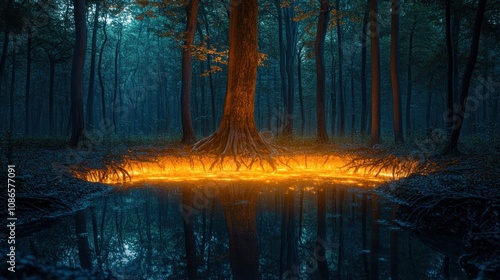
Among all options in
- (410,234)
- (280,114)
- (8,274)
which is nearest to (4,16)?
(8,274)

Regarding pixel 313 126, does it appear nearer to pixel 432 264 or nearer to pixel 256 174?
pixel 256 174

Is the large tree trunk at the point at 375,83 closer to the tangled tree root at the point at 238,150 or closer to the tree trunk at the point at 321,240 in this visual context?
the tangled tree root at the point at 238,150

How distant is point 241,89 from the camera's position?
1338cm

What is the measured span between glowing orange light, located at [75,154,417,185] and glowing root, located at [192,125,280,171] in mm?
51

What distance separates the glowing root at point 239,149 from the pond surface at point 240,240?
4.03 meters

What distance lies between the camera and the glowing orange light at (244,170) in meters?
9.95

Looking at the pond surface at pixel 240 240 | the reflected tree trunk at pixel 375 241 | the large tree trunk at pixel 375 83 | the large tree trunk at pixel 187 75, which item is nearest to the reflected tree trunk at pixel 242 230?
the pond surface at pixel 240 240

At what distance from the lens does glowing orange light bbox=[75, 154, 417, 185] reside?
9.95 metres

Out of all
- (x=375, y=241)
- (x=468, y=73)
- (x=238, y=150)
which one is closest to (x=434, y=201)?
(x=375, y=241)

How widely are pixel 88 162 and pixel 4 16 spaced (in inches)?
540

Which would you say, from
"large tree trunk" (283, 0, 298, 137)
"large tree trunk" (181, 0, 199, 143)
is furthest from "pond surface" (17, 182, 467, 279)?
"large tree trunk" (283, 0, 298, 137)

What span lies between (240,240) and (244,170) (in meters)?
6.49

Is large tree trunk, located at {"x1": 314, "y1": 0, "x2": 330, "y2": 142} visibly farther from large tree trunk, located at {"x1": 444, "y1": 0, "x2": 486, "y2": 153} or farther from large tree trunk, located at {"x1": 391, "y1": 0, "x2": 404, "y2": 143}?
large tree trunk, located at {"x1": 444, "y1": 0, "x2": 486, "y2": 153}

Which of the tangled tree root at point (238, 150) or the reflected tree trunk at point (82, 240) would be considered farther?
the tangled tree root at point (238, 150)
